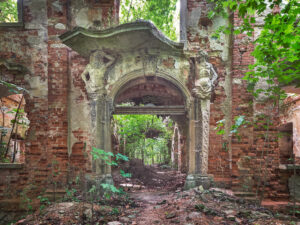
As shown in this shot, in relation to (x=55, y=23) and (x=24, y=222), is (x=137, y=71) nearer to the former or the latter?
(x=55, y=23)

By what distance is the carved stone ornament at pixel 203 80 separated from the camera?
538 centimetres

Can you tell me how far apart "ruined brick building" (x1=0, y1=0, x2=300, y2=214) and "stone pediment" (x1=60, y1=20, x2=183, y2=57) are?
0.04 metres

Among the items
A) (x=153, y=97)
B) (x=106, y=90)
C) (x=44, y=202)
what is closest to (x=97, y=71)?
(x=106, y=90)

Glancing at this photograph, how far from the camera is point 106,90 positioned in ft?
18.2

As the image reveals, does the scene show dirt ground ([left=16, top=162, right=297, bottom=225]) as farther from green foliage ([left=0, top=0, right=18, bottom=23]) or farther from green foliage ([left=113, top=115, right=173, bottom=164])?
green foliage ([left=0, top=0, right=18, bottom=23])

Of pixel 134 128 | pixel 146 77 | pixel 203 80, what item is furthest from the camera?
pixel 134 128

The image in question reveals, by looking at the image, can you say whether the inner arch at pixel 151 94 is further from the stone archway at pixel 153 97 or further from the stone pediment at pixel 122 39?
the stone pediment at pixel 122 39

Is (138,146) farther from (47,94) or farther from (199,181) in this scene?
(47,94)

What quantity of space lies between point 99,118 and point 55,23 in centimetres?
284

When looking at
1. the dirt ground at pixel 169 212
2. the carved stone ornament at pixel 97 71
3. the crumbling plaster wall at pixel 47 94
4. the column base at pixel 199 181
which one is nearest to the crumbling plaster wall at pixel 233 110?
the column base at pixel 199 181

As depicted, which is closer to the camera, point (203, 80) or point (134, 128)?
point (203, 80)

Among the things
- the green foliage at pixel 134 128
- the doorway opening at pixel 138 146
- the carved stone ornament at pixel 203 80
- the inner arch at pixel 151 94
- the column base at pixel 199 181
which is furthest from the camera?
the green foliage at pixel 134 128

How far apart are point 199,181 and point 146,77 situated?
3055 millimetres

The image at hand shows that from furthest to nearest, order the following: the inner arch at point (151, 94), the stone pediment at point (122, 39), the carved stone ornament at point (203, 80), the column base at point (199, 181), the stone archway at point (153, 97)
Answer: the inner arch at point (151, 94) < the stone archway at point (153, 97) < the carved stone ornament at point (203, 80) < the column base at point (199, 181) < the stone pediment at point (122, 39)
